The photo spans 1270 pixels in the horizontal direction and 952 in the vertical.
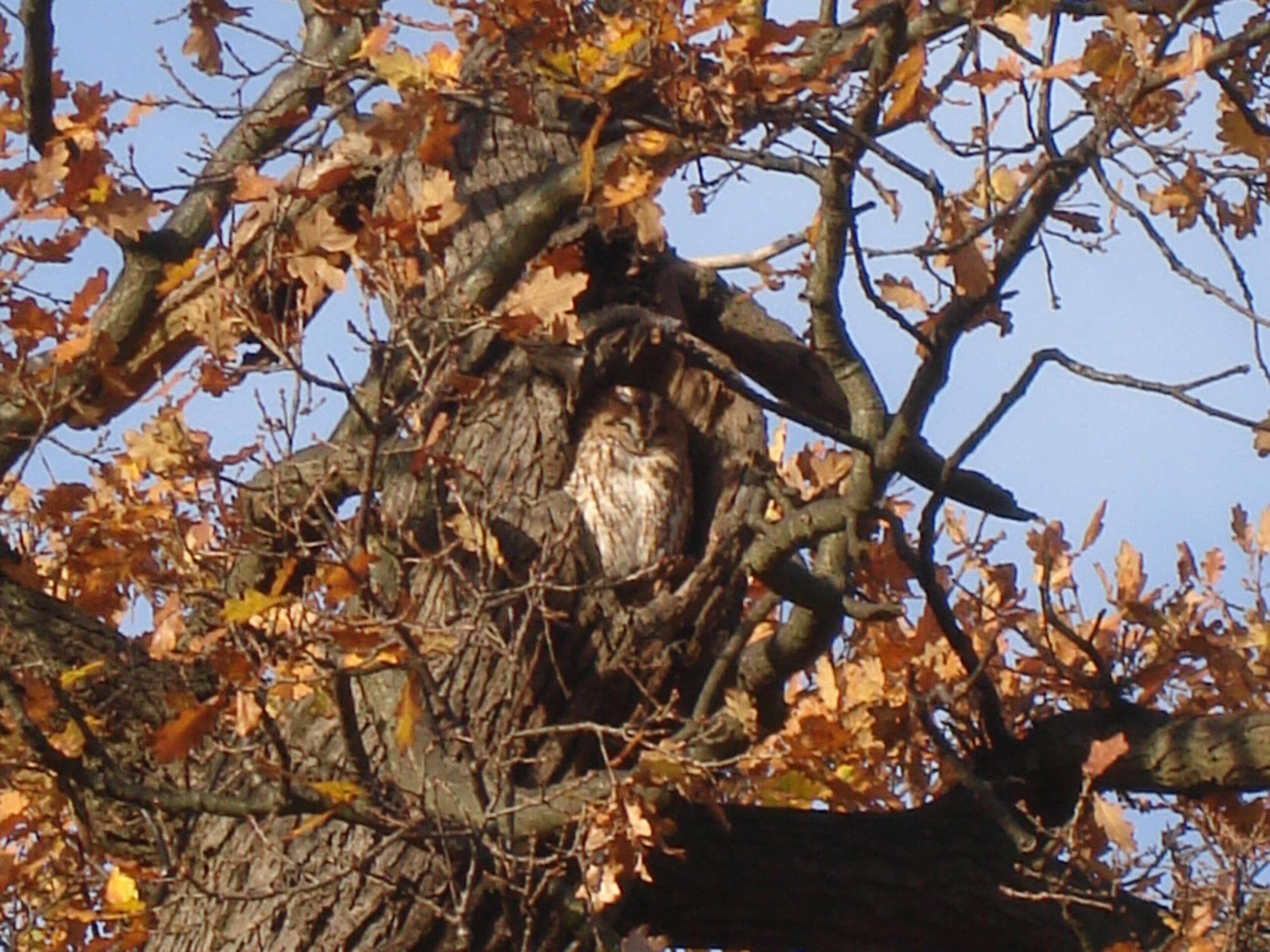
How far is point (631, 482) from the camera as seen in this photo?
3859mm

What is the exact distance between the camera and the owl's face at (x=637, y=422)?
3963 mm

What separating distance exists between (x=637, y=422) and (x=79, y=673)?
1.37 m

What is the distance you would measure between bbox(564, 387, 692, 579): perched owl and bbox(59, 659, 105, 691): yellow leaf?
3.63ft

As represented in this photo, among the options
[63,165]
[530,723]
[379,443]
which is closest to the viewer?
[379,443]

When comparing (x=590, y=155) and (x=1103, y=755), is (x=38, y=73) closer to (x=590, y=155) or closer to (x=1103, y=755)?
(x=590, y=155)

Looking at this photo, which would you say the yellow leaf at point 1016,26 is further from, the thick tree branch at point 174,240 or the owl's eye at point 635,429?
the thick tree branch at point 174,240

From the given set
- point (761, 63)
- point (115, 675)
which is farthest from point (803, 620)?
point (115, 675)

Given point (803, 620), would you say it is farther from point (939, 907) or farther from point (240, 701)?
point (240, 701)

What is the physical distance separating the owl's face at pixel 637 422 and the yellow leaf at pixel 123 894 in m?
1.44

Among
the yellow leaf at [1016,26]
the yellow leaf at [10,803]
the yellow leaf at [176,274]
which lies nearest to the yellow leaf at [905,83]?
the yellow leaf at [1016,26]

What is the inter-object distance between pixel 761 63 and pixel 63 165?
1.83 m

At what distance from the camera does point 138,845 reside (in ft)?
12.5

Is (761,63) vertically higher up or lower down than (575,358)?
higher up

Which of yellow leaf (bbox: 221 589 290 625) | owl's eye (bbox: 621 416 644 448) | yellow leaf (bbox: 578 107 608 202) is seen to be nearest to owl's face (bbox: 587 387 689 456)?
owl's eye (bbox: 621 416 644 448)
